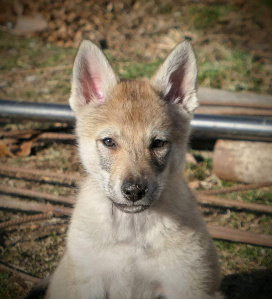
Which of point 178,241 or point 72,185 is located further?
point 72,185

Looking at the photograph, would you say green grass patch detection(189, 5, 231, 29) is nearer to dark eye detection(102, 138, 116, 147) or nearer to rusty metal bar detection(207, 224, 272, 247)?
rusty metal bar detection(207, 224, 272, 247)

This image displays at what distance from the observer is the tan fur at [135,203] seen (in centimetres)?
239

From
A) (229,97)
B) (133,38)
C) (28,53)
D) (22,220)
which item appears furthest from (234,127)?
(28,53)

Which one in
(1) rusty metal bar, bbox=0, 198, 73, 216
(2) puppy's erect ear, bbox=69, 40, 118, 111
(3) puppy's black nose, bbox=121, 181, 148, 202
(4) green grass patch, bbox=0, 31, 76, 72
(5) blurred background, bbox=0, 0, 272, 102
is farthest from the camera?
(4) green grass patch, bbox=0, 31, 76, 72

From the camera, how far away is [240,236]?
3406mm

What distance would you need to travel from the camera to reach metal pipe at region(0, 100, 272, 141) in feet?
13.4

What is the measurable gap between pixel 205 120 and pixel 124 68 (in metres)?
3.36

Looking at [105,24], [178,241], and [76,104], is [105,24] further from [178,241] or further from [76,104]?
[178,241]

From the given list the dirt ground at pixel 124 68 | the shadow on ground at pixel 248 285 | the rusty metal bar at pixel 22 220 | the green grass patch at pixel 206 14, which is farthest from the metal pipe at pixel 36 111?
the green grass patch at pixel 206 14

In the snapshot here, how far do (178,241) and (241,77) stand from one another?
16.1 ft

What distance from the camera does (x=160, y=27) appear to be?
8.87m

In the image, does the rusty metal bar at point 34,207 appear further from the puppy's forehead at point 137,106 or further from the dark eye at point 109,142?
the puppy's forehead at point 137,106

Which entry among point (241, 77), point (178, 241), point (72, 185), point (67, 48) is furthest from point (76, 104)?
point (67, 48)

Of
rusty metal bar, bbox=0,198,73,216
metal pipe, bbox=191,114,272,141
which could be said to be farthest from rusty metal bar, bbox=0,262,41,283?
metal pipe, bbox=191,114,272,141
